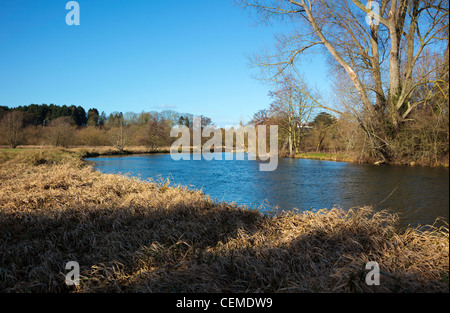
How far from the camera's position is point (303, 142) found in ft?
112

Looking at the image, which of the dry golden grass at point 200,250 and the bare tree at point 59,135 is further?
the bare tree at point 59,135

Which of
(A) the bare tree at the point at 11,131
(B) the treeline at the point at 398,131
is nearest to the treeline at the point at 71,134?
(A) the bare tree at the point at 11,131

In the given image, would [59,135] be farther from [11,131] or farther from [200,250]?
[200,250]

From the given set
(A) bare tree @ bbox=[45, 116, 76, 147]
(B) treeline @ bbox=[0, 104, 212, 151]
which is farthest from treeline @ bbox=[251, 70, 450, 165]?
(A) bare tree @ bbox=[45, 116, 76, 147]

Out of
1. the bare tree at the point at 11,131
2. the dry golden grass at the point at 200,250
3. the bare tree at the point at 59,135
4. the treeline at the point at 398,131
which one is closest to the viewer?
the dry golden grass at the point at 200,250

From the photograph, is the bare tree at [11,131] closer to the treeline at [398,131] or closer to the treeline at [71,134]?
the treeline at [71,134]

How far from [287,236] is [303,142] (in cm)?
3168

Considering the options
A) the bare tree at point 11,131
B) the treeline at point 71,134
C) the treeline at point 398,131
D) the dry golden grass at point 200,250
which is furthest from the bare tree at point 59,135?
the dry golden grass at point 200,250

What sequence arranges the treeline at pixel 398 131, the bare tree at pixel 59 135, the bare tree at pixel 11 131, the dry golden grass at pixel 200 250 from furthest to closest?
the bare tree at pixel 59 135
the bare tree at pixel 11 131
the treeline at pixel 398 131
the dry golden grass at pixel 200 250

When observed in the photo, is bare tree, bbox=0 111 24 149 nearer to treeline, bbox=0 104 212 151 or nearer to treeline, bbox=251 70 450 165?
treeline, bbox=0 104 212 151

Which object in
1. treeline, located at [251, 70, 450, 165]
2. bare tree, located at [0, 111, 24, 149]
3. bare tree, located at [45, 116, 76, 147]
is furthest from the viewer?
bare tree, located at [45, 116, 76, 147]

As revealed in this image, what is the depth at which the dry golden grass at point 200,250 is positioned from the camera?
265 centimetres

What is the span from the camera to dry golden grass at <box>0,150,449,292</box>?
8.71ft

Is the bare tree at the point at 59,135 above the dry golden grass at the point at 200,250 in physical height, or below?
above
